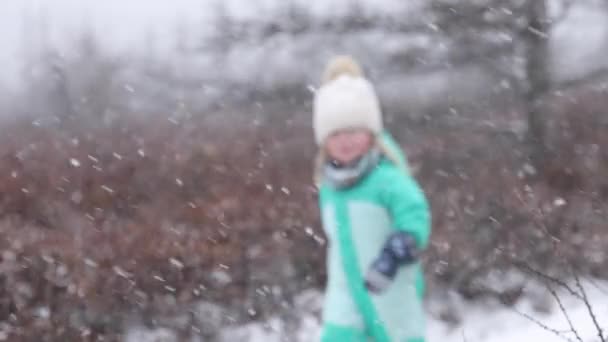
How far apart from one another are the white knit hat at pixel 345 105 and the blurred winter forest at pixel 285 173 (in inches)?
90.8

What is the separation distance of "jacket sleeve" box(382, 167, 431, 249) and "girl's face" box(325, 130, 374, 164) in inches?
5.1

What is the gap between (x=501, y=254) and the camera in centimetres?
621

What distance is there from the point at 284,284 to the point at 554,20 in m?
4.11

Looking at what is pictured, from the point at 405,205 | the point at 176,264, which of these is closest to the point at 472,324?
the point at 176,264

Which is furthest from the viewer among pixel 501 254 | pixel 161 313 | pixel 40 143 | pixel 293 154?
pixel 40 143

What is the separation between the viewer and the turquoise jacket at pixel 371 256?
9.11ft

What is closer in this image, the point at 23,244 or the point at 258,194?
the point at 23,244

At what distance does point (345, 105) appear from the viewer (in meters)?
2.82

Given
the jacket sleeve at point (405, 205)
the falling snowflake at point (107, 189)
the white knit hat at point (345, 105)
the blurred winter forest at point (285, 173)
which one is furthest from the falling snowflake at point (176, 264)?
the jacket sleeve at point (405, 205)

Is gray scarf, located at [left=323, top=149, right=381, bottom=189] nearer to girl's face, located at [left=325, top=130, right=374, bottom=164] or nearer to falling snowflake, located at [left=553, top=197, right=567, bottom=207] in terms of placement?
girl's face, located at [left=325, top=130, right=374, bottom=164]

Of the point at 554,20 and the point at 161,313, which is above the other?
the point at 554,20

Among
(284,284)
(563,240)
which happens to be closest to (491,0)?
(563,240)

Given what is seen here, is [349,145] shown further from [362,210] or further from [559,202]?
[559,202]

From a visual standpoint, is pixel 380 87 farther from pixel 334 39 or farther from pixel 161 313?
pixel 161 313
